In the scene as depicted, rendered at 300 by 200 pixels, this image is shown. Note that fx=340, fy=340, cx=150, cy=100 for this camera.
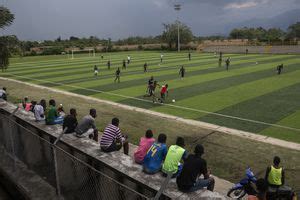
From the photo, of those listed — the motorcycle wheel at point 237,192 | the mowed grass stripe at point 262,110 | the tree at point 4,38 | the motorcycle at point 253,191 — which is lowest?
the mowed grass stripe at point 262,110

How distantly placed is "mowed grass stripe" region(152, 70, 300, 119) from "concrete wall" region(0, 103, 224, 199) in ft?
36.0

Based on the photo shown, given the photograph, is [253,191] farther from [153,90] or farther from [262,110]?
[153,90]

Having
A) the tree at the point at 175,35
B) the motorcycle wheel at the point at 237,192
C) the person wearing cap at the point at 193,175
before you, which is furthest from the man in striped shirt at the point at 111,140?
the tree at the point at 175,35

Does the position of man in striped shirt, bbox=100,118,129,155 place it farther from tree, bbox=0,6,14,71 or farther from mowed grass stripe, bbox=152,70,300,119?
tree, bbox=0,6,14,71

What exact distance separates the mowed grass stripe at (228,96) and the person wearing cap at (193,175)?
11713mm

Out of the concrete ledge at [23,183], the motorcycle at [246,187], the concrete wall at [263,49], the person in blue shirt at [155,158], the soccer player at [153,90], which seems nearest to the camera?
the person in blue shirt at [155,158]

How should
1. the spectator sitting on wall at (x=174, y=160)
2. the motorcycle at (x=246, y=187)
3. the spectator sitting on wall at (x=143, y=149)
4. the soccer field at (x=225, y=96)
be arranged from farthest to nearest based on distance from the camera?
1. the soccer field at (x=225, y=96)
2. the motorcycle at (x=246, y=187)
3. the spectator sitting on wall at (x=143, y=149)
4. the spectator sitting on wall at (x=174, y=160)

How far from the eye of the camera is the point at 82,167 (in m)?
6.55

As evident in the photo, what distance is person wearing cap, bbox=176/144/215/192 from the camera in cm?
582

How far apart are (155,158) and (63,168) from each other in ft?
6.30

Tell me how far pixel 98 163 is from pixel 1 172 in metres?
3.95

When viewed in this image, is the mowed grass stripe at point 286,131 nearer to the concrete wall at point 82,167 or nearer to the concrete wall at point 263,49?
the concrete wall at point 82,167

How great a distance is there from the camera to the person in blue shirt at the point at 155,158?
21.7 ft

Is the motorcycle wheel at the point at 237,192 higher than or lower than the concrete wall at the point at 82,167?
lower
